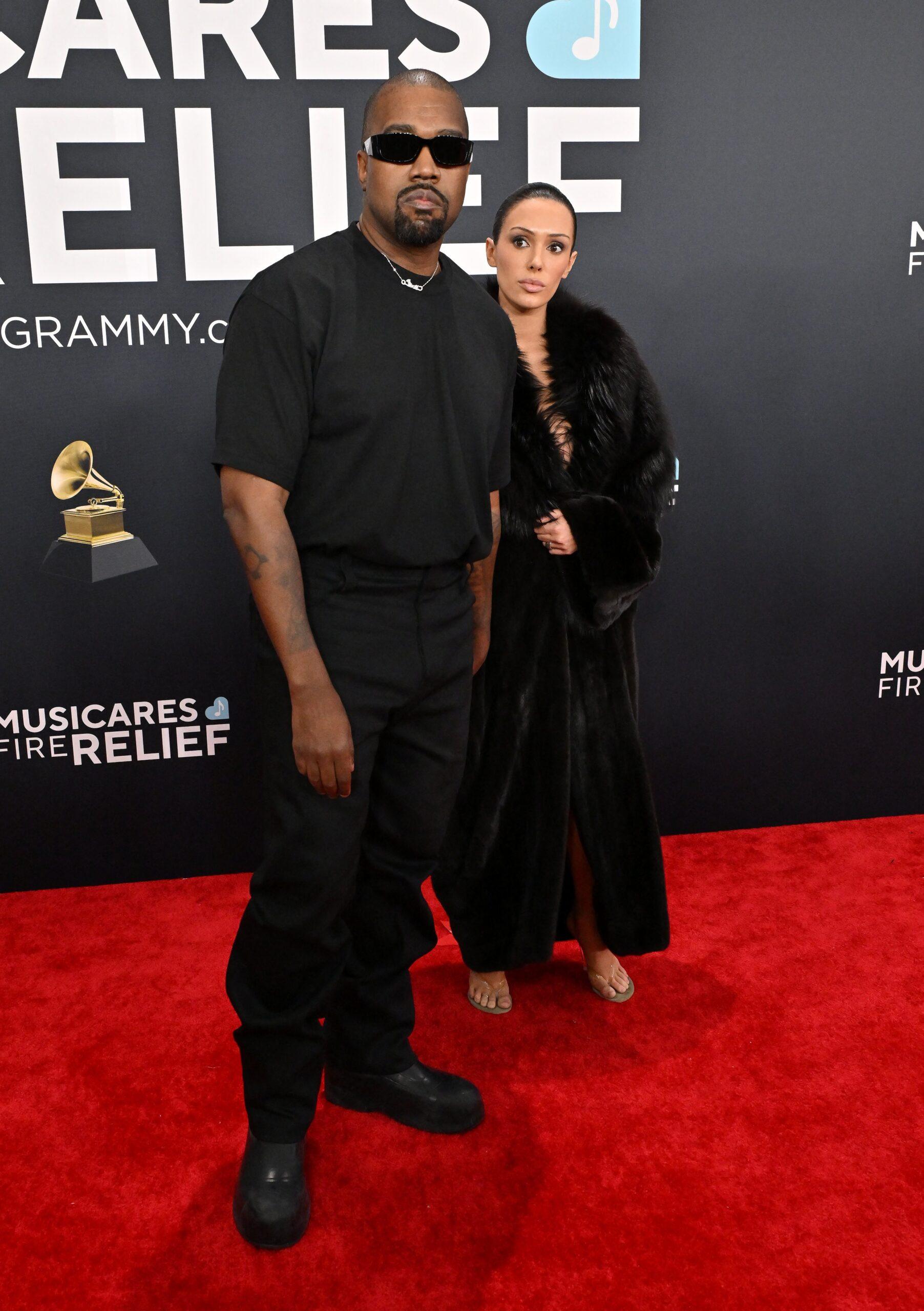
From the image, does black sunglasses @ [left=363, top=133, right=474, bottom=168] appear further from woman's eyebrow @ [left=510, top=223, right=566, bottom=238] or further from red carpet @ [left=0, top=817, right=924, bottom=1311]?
red carpet @ [left=0, top=817, right=924, bottom=1311]

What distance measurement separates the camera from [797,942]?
2768mm

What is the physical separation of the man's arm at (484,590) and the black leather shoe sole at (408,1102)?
2.67 ft

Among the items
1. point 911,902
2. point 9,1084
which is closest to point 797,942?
point 911,902

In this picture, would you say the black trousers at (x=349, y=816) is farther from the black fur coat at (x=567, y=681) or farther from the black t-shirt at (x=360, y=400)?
the black fur coat at (x=567, y=681)

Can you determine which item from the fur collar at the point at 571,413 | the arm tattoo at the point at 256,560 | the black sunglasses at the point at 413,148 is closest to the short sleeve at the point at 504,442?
the fur collar at the point at 571,413

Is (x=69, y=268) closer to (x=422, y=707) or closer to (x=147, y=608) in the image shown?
(x=147, y=608)

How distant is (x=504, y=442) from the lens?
76.9 inches

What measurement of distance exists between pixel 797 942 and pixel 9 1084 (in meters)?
1.84

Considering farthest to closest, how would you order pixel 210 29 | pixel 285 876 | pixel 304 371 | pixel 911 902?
pixel 911 902
pixel 210 29
pixel 285 876
pixel 304 371

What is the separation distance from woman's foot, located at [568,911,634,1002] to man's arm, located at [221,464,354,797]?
103 centimetres

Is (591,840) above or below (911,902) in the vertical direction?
above

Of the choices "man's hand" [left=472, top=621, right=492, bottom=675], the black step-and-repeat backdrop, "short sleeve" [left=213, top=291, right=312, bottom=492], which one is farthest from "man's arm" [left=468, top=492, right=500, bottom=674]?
the black step-and-repeat backdrop

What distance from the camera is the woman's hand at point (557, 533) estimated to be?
219 cm

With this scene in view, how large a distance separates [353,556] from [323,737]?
29 centimetres
